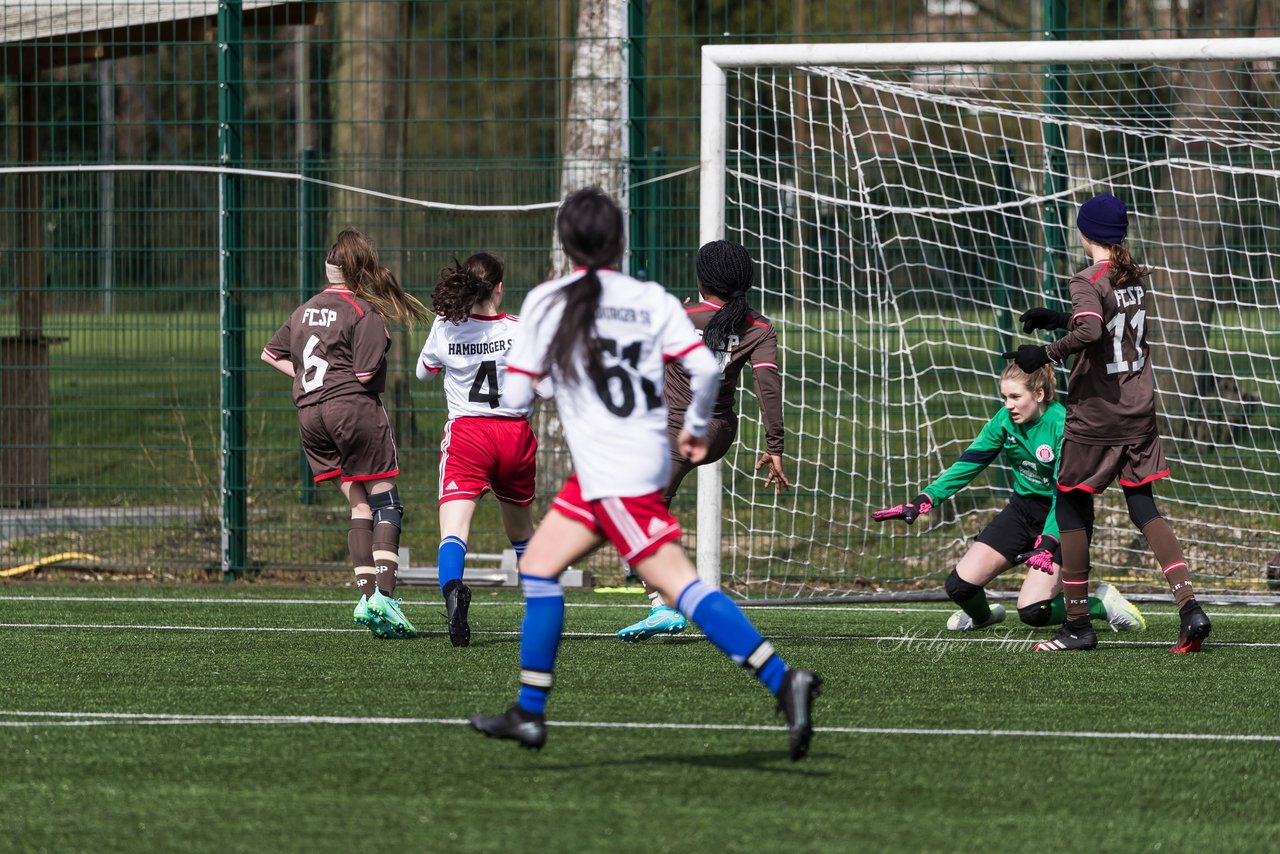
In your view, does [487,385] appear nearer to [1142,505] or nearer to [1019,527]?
[1019,527]

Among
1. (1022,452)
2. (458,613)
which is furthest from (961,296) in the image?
(458,613)

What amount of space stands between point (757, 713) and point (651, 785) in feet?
4.30

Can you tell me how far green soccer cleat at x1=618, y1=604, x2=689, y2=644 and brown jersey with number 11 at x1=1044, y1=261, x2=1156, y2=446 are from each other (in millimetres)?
2005

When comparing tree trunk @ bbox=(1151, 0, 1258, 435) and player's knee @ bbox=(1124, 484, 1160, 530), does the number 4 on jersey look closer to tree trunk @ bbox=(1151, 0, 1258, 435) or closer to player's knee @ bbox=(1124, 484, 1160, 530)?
player's knee @ bbox=(1124, 484, 1160, 530)

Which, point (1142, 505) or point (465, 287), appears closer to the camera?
point (1142, 505)

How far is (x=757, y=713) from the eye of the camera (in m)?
6.23

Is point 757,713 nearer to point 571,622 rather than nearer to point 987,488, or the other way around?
point 571,622

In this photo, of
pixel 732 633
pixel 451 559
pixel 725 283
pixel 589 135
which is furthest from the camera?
pixel 589 135

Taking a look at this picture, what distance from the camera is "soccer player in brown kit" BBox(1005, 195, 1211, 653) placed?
7910 mm

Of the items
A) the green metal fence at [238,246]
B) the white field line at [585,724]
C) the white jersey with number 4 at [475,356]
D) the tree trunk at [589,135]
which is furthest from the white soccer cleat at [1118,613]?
the tree trunk at [589,135]

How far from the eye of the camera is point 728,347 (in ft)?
26.2

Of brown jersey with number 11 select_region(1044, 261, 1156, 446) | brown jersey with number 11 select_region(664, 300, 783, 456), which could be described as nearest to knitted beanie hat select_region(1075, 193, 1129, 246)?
brown jersey with number 11 select_region(1044, 261, 1156, 446)

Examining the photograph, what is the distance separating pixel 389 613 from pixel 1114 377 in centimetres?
352

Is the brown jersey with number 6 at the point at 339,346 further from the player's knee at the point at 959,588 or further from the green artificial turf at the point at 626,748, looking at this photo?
the player's knee at the point at 959,588
